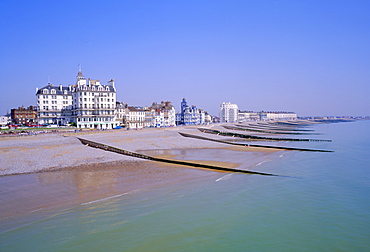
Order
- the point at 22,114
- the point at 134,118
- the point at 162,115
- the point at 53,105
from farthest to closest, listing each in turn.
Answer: the point at 22,114, the point at 162,115, the point at 134,118, the point at 53,105

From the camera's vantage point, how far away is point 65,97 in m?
82.2

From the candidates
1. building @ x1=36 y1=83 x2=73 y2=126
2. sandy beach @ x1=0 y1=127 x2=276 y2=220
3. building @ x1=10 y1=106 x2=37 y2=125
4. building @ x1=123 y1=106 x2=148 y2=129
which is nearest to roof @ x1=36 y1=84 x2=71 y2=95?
building @ x1=36 y1=83 x2=73 y2=126

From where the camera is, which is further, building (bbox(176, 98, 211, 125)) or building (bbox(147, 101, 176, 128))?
building (bbox(176, 98, 211, 125))

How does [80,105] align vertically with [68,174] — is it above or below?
above

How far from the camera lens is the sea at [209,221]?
11.2m

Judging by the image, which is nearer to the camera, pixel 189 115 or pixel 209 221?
pixel 209 221

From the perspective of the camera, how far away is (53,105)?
261 feet

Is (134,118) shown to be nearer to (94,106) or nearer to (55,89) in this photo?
(94,106)

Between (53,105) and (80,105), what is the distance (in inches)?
439

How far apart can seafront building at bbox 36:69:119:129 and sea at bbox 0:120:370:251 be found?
197ft

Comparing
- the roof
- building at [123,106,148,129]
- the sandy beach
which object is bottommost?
the sandy beach

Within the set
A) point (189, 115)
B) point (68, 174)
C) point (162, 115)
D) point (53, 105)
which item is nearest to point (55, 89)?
point (53, 105)

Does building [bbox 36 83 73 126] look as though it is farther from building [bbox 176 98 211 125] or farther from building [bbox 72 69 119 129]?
building [bbox 176 98 211 125]

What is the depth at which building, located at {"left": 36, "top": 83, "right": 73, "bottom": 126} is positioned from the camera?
7762 cm
